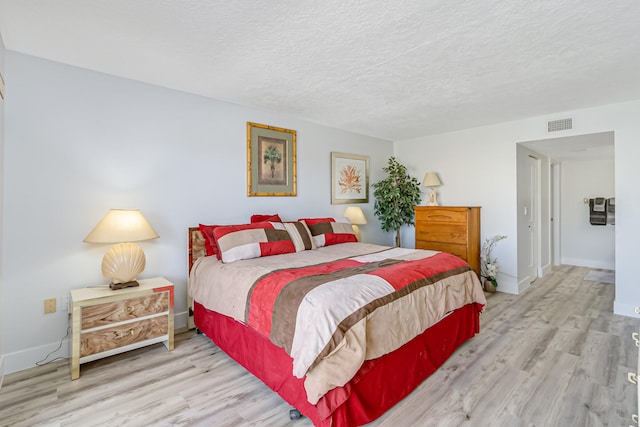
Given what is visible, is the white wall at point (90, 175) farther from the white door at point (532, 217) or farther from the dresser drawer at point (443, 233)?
the white door at point (532, 217)

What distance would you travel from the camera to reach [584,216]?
565cm

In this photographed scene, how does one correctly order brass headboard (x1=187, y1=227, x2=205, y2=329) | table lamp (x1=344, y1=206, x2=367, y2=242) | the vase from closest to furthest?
brass headboard (x1=187, y1=227, x2=205, y2=329) < the vase < table lamp (x1=344, y1=206, x2=367, y2=242)

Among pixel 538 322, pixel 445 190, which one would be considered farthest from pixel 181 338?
pixel 445 190

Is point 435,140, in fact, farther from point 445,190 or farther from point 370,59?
point 370,59

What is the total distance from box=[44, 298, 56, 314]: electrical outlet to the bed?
100 centimetres

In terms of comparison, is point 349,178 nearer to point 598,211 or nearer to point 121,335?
point 121,335

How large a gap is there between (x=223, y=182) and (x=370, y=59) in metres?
1.95

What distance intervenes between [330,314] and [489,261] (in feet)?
11.8

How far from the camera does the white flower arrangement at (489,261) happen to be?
13.9 feet

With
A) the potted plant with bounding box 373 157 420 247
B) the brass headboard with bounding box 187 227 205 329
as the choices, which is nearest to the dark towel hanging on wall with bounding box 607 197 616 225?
the potted plant with bounding box 373 157 420 247

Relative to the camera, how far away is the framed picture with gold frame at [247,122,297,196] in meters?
3.62

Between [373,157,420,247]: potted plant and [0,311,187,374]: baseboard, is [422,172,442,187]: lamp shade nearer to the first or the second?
[373,157,420,247]: potted plant

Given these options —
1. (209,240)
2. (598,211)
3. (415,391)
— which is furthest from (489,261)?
(209,240)

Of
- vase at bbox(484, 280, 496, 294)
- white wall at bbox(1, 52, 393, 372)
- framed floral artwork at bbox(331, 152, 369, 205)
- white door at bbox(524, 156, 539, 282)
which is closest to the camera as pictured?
white wall at bbox(1, 52, 393, 372)
